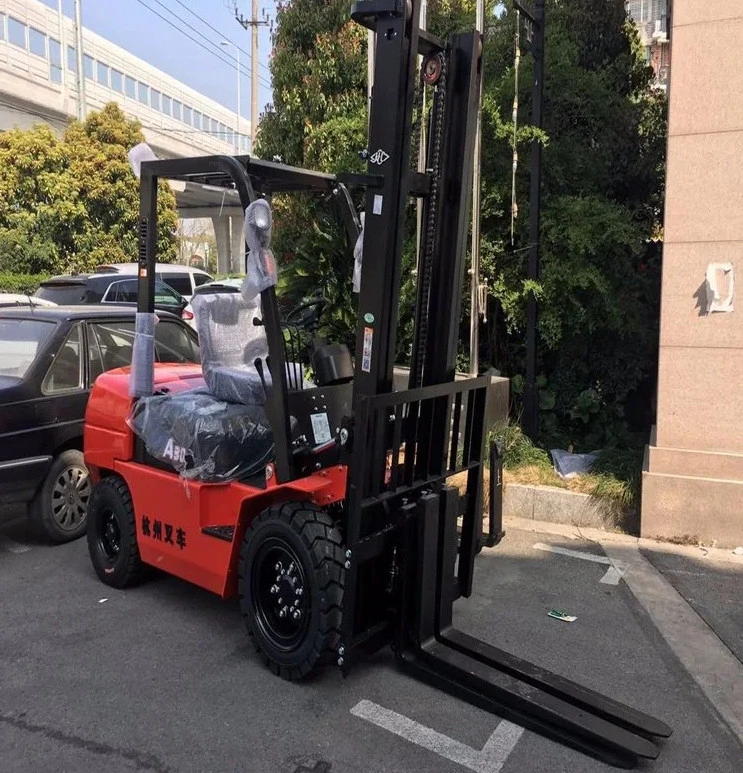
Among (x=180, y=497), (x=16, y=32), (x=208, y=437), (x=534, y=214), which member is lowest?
(x=180, y=497)

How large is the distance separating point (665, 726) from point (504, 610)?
139 centimetres

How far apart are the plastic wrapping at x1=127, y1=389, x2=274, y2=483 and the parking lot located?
982 millimetres

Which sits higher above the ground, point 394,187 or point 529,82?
point 529,82

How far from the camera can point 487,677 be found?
3.37m

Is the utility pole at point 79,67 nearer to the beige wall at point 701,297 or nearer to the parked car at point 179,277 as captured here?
the parked car at point 179,277

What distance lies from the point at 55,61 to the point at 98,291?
1453 inches

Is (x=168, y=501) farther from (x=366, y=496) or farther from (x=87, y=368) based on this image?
(x=87, y=368)

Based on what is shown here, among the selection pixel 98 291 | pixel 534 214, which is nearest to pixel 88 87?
pixel 98 291

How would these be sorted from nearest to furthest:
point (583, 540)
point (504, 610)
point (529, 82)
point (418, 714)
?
point (418, 714) < point (504, 610) < point (583, 540) < point (529, 82)

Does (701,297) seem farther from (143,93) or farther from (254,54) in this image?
(143,93)


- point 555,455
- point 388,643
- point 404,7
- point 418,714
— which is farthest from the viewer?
point 555,455

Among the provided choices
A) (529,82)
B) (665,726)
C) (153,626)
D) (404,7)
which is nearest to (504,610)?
(665,726)

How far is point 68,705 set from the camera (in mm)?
3443

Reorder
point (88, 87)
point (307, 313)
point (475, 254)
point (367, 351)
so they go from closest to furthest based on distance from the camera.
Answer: point (367, 351), point (307, 313), point (475, 254), point (88, 87)
